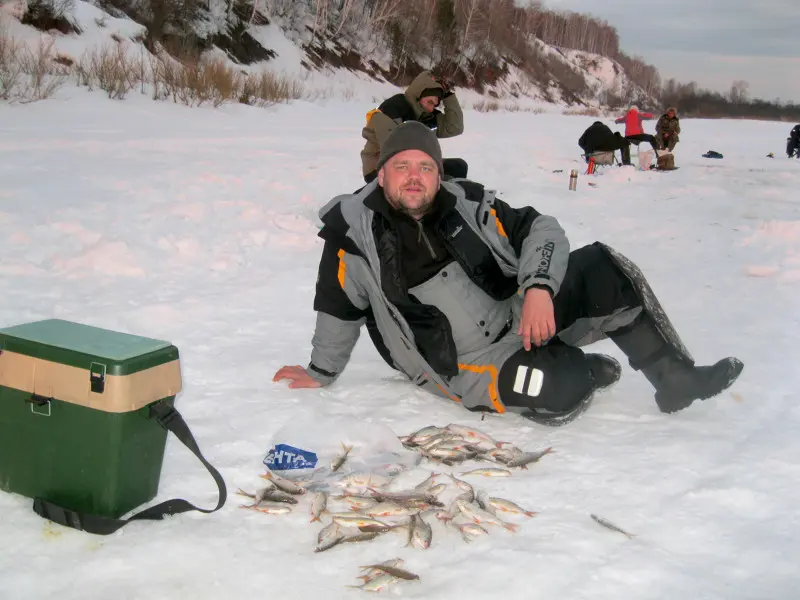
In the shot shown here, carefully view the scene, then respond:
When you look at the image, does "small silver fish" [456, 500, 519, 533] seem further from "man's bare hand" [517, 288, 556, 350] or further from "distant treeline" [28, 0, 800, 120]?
"distant treeline" [28, 0, 800, 120]

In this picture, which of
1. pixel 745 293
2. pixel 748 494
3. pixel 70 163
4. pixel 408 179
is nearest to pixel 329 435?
pixel 408 179

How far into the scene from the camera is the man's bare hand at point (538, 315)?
276cm

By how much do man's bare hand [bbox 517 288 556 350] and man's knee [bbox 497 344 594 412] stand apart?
0.69ft

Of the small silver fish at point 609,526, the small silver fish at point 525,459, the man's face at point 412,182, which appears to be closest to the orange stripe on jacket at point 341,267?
the man's face at point 412,182

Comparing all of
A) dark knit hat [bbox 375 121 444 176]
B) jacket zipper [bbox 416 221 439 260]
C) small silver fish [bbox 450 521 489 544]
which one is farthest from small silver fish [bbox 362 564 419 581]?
dark knit hat [bbox 375 121 444 176]

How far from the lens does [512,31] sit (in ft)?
231

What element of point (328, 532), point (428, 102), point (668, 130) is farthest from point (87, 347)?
point (668, 130)

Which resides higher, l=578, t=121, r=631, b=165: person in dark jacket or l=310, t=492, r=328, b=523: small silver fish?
l=578, t=121, r=631, b=165: person in dark jacket

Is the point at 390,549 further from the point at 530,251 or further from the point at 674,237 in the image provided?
the point at 674,237

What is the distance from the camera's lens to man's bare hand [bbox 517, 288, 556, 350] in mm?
2764

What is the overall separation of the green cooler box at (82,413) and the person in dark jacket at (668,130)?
1475cm

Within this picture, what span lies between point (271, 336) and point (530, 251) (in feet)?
6.72

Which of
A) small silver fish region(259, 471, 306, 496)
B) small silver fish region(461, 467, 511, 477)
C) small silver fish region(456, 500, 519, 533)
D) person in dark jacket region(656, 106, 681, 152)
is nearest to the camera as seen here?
small silver fish region(456, 500, 519, 533)

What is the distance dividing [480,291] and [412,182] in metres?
0.56
